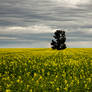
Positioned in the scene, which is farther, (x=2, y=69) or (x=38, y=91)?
(x=2, y=69)

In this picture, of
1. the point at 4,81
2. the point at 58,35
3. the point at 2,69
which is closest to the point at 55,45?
the point at 58,35

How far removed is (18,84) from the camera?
1167 cm

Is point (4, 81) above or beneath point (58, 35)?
beneath

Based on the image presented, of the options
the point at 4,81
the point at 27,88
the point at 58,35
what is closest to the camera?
the point at 27,88

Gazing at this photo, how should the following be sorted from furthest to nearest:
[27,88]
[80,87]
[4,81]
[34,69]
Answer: [34,69], [4,81], [80,87], [27,88]

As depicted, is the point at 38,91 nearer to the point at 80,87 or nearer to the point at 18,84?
the point at 18,84

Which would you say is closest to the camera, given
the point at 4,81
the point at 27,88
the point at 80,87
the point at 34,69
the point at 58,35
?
the point at 27,88

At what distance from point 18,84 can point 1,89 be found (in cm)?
98

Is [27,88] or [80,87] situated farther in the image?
[80,87]

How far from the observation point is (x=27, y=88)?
10.7 metres

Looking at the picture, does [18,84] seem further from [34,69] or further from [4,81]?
[34,69]

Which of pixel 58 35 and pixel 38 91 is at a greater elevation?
pixel 58 35

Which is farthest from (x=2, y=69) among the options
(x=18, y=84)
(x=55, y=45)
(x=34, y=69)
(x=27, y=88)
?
(x=55, y=45)

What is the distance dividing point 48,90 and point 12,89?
188 centimetres
